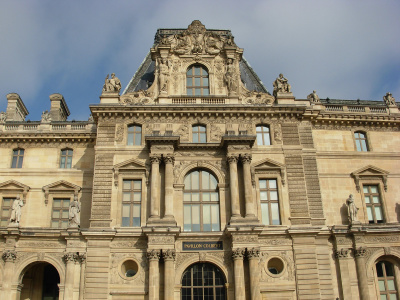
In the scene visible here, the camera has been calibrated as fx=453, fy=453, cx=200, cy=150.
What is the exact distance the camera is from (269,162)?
3052cm

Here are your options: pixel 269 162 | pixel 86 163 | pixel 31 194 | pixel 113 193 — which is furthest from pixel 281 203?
pixel 31 194

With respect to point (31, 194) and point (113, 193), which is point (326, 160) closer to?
point (113, 193)

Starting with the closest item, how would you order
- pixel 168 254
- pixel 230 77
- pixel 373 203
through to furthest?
1. pixel 168 254
2. pixel 373 203
3. pixel 230 77

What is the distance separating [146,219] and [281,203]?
28.9 feet

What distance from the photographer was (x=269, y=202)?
29.8m

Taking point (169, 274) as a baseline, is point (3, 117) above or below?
above

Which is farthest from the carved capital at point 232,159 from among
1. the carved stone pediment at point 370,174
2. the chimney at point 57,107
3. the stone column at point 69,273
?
the chimney at point 57,107

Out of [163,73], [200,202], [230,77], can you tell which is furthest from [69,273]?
[230,77]

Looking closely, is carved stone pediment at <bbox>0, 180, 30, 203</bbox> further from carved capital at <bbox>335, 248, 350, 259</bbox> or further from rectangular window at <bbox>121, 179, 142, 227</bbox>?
carved capital at <bbox>335, 248, 350, 259</bbox>

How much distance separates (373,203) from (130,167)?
17196 millimetres

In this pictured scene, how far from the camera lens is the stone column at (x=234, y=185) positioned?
93.5 feet

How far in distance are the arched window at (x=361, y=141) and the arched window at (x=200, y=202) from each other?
38.3 ft

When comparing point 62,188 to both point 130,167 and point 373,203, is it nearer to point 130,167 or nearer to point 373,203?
point 130,167

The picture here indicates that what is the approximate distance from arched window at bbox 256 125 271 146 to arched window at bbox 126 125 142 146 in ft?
26.9
